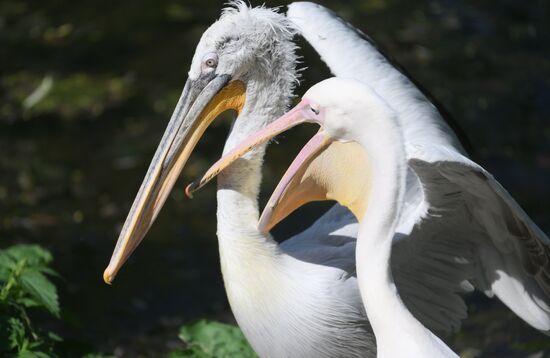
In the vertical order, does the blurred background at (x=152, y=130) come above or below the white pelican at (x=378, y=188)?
below

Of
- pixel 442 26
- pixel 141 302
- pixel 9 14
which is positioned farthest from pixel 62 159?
pixel 442 26

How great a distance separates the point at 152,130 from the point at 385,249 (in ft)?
14.9

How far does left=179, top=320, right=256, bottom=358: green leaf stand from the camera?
4.70 m

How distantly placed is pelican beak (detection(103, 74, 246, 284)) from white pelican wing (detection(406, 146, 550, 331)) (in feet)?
2.95

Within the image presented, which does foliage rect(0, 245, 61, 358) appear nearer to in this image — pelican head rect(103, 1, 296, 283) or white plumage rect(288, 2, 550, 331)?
pelican head rect(103, 1, 296, 283)

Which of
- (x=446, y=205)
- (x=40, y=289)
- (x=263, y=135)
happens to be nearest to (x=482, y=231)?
(x=446, y=205)

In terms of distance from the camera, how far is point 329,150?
13.4 feet

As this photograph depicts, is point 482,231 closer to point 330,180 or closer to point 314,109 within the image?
point 330,180

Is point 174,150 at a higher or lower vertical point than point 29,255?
higher

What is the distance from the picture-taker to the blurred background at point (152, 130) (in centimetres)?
620

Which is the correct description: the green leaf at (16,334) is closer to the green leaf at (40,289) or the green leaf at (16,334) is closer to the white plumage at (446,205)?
the green leaf at (40,289)

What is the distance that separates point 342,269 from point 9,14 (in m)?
6.07

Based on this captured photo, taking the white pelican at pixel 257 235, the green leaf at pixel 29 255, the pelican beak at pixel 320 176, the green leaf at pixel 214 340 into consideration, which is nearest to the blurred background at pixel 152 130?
the green leaf at pixel 29 255

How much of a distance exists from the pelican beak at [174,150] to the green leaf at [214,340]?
22.4 inches
